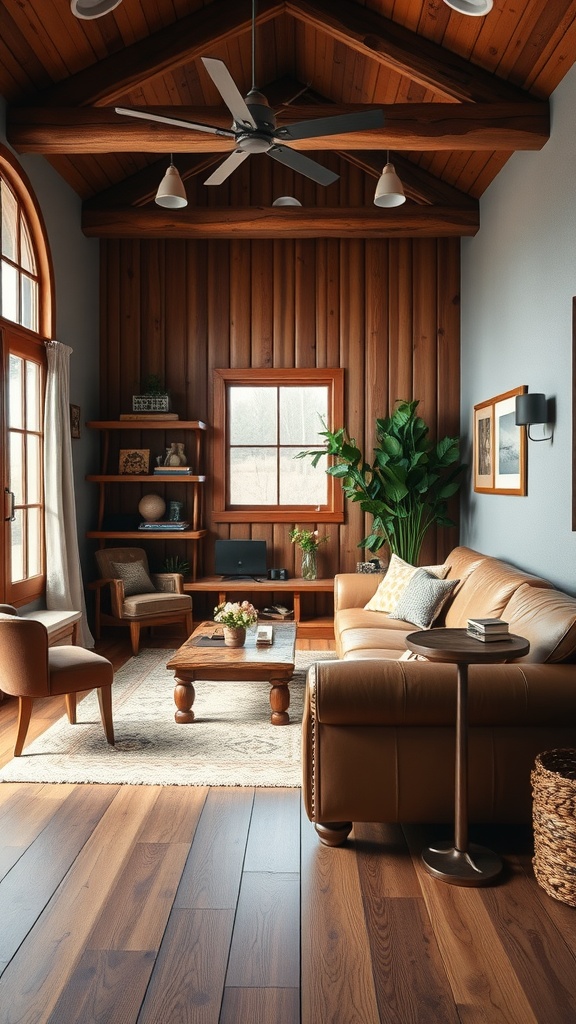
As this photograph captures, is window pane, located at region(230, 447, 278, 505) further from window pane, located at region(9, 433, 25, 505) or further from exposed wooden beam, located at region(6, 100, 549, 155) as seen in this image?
exposed wooden beam, located at region(6, 100, 549, 155)

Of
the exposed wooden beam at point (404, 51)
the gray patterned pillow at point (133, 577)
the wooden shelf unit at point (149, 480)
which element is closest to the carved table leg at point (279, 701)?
the gray patterned pillow at point (133, 577)

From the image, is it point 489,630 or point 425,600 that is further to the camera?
point 425,600

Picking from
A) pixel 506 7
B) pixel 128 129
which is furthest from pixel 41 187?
pixel 506 7

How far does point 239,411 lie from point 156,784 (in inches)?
164

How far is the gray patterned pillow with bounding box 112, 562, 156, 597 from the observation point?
6.33m

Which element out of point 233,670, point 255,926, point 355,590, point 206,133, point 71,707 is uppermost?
point 206,133

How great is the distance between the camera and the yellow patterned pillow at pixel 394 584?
523cm

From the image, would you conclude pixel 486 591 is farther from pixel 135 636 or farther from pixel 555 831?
pixel 135 636

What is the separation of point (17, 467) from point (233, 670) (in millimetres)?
2145

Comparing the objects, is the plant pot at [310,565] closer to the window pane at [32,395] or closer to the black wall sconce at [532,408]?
the window pane at [32,395]

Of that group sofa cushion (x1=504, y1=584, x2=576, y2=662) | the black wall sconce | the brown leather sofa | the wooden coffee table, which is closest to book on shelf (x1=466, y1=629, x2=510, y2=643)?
the brown leather sofa

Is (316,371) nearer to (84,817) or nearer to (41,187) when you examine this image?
(41,187)

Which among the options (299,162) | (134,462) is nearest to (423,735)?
(299,162)

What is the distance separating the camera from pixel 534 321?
4.68 m
